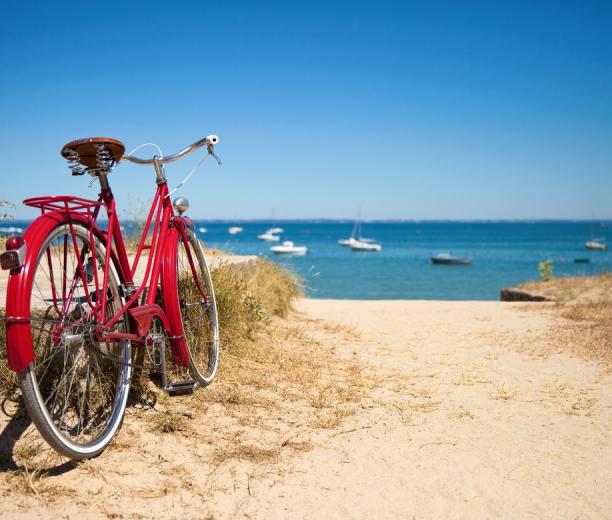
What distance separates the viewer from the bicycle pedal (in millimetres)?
3447

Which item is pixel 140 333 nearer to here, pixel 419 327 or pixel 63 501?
pixel 63 501

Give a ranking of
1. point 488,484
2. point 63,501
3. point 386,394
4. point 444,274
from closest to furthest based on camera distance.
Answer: point 63,501, point 488,484, point 386,394, point 444,274

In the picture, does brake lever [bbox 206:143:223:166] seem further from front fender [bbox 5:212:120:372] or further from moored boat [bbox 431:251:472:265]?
moored boat [bbox 431:251:472:265]

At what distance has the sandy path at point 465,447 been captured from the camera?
2654 mm

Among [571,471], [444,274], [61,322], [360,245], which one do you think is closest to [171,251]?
[61,322]

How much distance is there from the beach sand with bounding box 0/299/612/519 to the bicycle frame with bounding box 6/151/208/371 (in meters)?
0.63

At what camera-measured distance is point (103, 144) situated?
290 cm

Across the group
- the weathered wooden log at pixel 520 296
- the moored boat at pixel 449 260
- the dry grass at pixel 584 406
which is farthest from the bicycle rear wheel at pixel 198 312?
the moored boat at pixel 449 260

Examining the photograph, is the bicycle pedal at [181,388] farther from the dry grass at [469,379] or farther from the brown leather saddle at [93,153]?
the dry grass at [469,379]

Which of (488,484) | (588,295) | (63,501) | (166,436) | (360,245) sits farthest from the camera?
(360,245)

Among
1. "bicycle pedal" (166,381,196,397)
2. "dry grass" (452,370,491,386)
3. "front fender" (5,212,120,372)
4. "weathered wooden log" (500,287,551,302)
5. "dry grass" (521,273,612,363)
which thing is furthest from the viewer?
"weathered wooden log" (500,287,551,302)

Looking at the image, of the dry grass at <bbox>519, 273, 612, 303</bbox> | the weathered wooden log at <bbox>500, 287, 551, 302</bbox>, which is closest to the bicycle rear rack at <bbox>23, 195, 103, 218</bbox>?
the dry grass at <bbox>519, 273, 612, 303</bbox>

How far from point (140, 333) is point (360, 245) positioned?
6655 cm

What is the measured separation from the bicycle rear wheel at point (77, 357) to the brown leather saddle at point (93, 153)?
1.16ft
